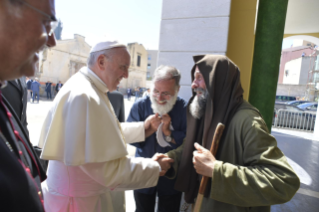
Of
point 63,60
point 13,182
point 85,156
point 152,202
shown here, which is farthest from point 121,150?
point 63,60

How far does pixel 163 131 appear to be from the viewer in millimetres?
2100

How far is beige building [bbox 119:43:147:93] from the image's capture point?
34.5 m

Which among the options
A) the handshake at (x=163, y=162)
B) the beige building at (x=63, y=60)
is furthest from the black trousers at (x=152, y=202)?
the beige building at (x=63, y=60)

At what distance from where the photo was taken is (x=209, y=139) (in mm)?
1527

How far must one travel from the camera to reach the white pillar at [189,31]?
303 centimetres

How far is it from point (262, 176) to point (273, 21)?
3427mm

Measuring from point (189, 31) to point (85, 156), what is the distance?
2704mm

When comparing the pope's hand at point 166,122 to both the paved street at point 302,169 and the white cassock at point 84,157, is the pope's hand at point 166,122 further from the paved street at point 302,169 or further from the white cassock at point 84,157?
the paved street at point 302,169

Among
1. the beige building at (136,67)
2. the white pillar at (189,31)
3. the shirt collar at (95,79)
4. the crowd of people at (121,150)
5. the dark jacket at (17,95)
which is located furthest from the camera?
the beige building at (136,67)

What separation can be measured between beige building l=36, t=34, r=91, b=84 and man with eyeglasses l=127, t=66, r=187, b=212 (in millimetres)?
21441

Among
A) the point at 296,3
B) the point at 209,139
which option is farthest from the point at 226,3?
the point at 296,3

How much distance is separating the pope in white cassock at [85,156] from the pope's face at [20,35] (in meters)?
0.54

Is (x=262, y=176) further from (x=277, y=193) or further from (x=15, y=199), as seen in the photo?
(x=15, y=199)

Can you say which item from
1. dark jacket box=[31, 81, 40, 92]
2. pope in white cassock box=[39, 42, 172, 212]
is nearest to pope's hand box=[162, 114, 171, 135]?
pope in white cassock box=[39, 42, 172, 212]
